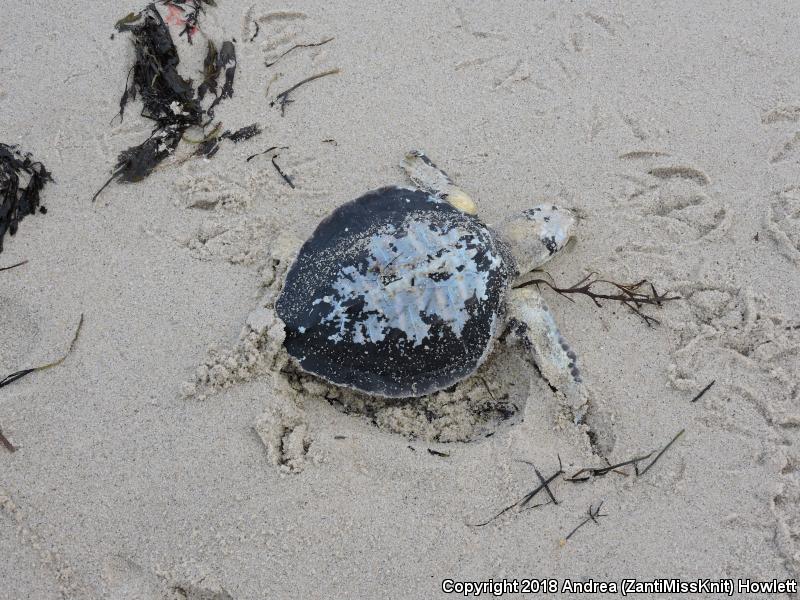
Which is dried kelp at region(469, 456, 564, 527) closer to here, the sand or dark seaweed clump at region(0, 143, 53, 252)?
the sand

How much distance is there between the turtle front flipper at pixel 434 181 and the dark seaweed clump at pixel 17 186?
2014 millimetres

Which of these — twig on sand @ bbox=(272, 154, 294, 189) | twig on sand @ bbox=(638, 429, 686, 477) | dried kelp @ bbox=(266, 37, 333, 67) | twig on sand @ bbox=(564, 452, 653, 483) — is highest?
dried kelp @ bbox=(266, 37, 333, 67)

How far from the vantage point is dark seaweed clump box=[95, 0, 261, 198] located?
134 inches

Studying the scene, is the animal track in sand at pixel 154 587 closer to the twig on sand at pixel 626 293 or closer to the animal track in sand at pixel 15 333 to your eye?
the animal track in sand at pixel 15 333

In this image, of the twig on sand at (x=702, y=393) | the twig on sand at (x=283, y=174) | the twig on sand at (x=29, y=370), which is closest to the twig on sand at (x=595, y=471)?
the twig on sand at (x=702, y=393)

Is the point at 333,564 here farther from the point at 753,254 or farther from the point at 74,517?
the point at 753,254

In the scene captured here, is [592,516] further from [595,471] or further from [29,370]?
[29,370]

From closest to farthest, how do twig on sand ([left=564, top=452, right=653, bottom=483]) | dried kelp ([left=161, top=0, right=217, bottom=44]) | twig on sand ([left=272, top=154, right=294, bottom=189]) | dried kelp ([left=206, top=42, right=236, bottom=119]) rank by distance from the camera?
1. twig on sand ([left=564, top=452, right=653, bottom=483])
2. twig on sand ([left=272, top=154, right=294, bottom=189])
3. dried kelp ([left=206, top=42, right=236, bottom=119])
4. dried kelp ([left=161, top=0, right=217, bottom=44])

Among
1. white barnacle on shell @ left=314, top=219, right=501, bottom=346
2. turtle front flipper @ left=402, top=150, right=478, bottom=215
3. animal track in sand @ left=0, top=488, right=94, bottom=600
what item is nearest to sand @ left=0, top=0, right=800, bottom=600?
animal track in sand @ left=0, top=488, right=94, bottom=600

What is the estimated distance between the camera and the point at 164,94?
11.8 feet

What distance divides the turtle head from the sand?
0.63 ft

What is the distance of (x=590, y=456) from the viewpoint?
2555 mm

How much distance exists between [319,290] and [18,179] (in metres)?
1.90

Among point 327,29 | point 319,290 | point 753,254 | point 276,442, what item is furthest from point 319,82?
point 753,254
